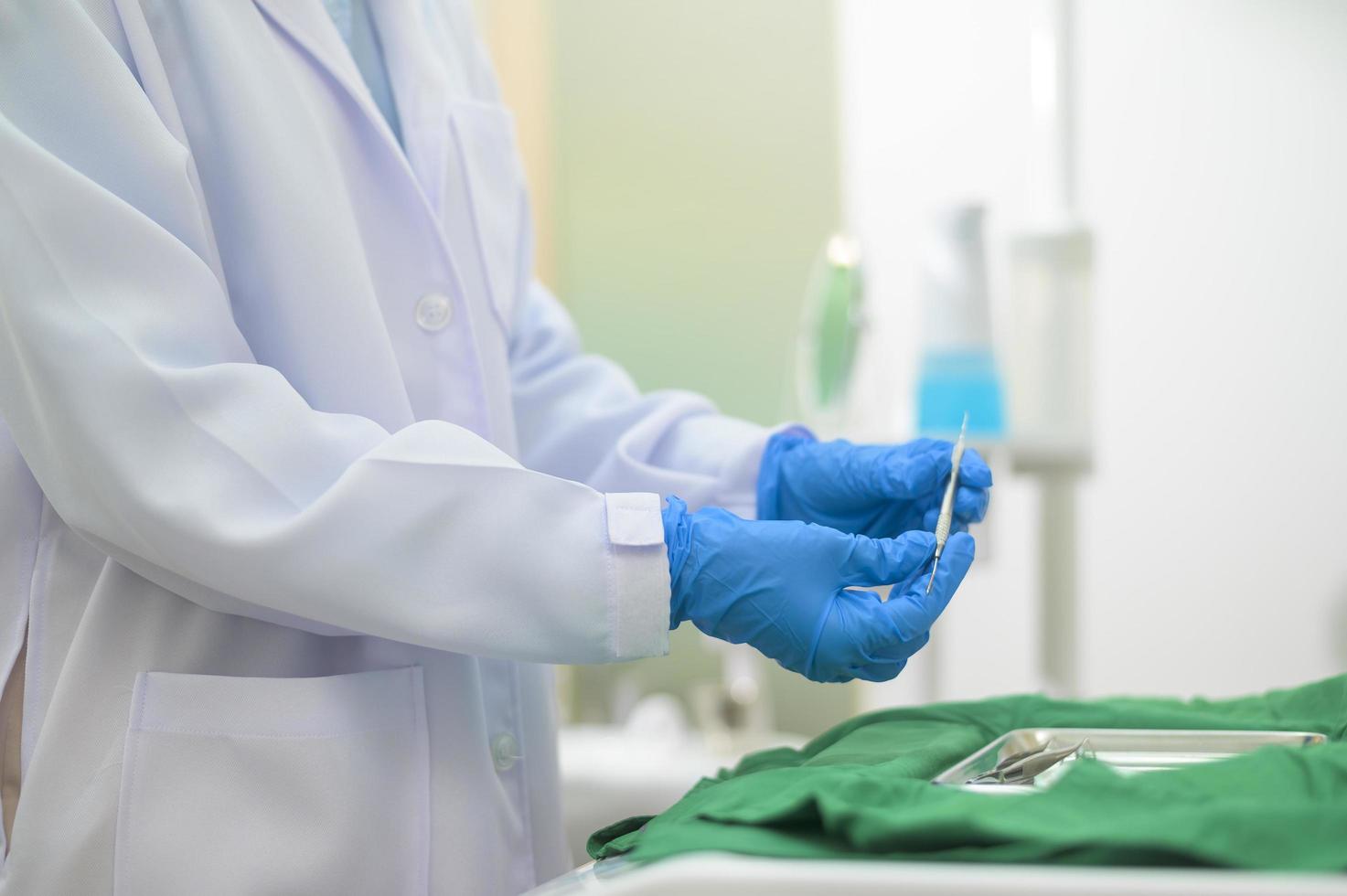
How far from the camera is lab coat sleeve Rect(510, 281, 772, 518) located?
952mm

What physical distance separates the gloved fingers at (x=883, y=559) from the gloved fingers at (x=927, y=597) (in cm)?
1

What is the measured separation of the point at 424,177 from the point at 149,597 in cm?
38

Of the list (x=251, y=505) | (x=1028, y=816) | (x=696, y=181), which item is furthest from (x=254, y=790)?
(x=696, y=181)

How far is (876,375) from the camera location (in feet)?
6.73

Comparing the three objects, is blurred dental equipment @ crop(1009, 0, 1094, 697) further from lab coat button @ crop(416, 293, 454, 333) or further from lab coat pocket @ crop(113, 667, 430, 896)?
lab coat pocket @ crop(113, 667, 430, 896)

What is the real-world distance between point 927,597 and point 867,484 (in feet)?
0.56

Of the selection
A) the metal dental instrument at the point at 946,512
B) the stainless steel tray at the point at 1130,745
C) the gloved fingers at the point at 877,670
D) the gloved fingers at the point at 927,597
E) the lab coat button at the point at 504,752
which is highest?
the metal dental instrument at the point at 946,512

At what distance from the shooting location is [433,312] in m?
0.85

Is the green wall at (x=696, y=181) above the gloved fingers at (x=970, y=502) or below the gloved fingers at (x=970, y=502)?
above

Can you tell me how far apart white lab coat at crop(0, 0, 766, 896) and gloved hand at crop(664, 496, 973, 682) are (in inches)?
1.3

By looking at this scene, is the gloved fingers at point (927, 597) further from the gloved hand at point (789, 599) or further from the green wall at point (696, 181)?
the green wall at point (696, 181)

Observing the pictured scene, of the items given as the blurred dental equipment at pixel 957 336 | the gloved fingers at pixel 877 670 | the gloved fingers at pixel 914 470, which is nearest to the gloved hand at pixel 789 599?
the gloved fingers at pixel 877 670

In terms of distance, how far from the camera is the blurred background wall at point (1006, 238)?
6.18ft

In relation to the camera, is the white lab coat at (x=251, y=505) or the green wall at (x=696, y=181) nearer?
the white lab coat at (x=251, y=505)
